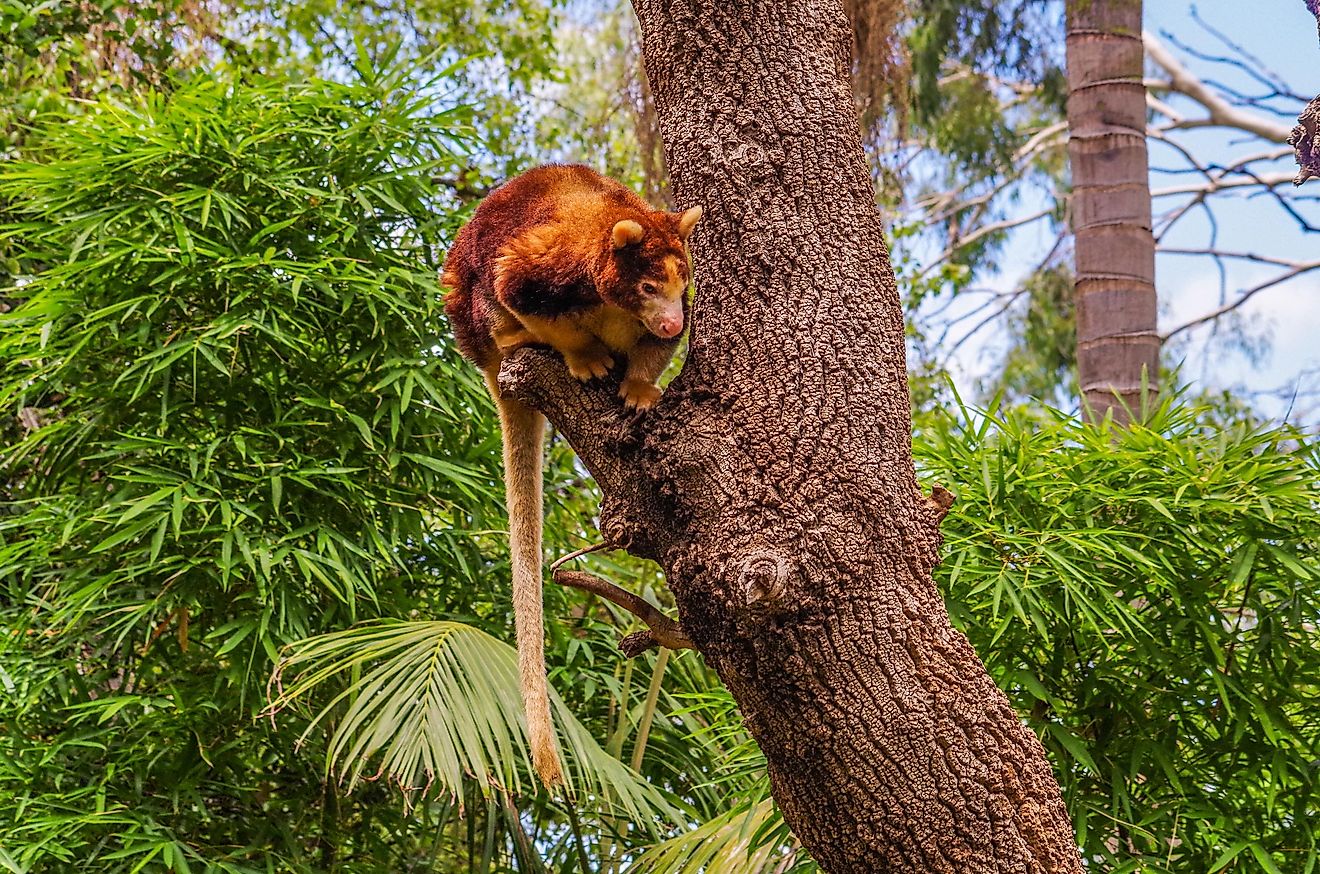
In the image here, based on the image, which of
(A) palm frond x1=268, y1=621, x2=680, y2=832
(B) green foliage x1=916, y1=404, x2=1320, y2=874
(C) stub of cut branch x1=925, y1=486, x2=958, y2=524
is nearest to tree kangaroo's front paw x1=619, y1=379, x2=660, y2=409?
(C) stub of cut branch x1=925, y1=486, x2=958, y2=524

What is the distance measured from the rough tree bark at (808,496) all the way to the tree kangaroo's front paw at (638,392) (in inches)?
1.7

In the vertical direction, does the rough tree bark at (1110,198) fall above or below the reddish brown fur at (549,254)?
above

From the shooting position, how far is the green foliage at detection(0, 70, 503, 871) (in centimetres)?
331

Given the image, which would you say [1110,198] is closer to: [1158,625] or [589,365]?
[1158,625]

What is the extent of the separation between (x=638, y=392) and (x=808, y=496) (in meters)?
0.42

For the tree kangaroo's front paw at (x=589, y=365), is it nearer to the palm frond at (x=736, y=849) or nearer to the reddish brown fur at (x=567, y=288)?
the reddish brown fur at (x=567, y=288)

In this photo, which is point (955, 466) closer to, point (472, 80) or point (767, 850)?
point (767, 850)

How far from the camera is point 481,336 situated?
262cm

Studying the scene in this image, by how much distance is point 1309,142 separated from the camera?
79.2 inches

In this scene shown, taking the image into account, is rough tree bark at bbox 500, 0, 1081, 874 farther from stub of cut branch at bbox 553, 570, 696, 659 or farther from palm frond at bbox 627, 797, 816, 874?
palm frond at bbox 627, 797, 816, 874

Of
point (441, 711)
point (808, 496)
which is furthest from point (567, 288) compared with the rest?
point (441, 711)

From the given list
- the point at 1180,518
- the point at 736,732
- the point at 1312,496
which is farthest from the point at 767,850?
the point at 1312,496

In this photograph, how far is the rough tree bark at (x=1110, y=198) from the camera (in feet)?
16.0

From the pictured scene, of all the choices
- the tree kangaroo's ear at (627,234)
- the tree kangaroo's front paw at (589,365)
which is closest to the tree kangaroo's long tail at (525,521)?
the tree kangaroo's front paw at (589,365)
